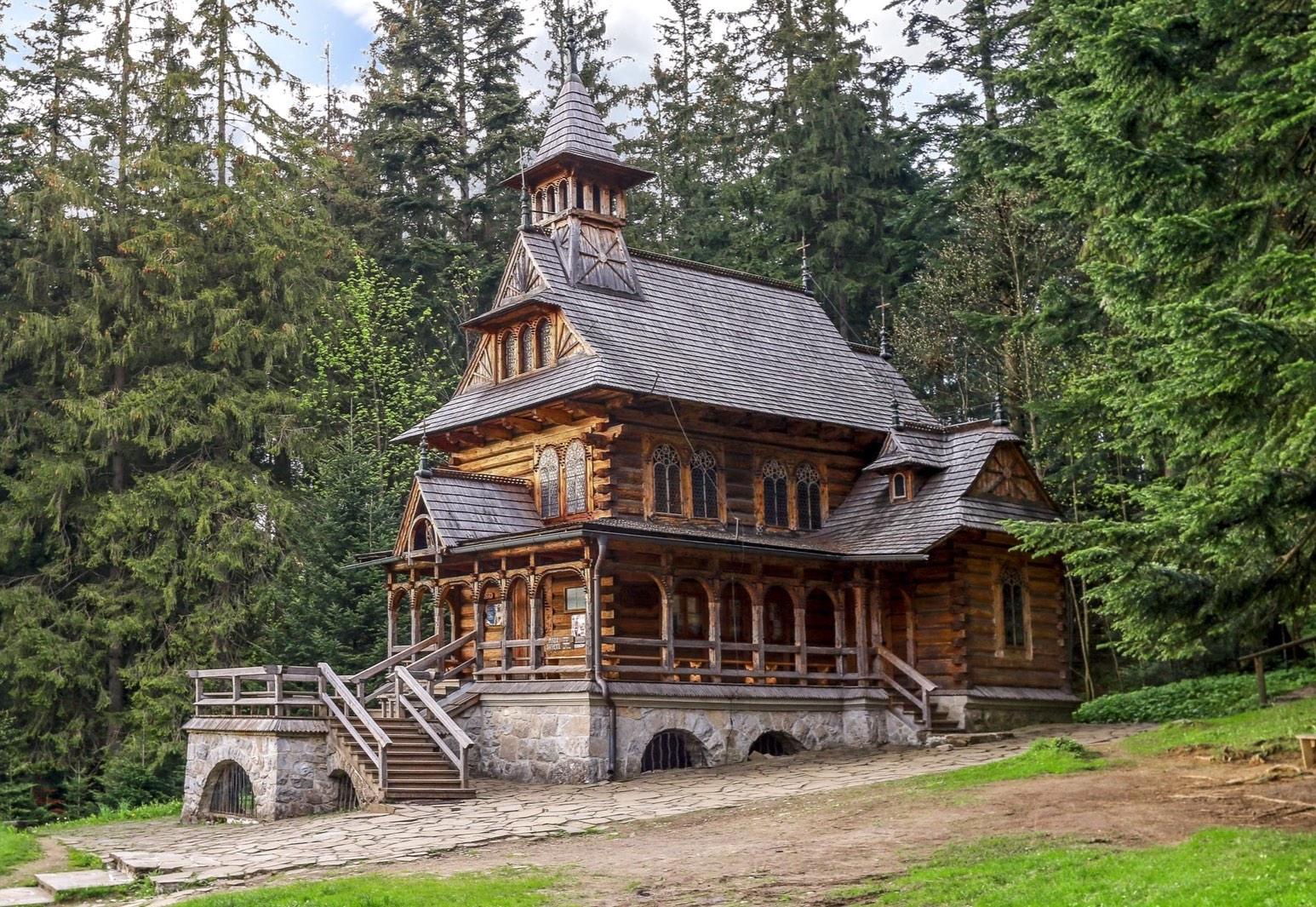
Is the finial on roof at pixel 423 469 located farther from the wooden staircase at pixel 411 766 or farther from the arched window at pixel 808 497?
the arched window at pixel 808 497

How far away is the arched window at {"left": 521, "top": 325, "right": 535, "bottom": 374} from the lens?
30.1 metres

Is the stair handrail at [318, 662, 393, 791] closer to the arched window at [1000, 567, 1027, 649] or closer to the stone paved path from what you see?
the stone paved path

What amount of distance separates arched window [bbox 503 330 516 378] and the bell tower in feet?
6.35

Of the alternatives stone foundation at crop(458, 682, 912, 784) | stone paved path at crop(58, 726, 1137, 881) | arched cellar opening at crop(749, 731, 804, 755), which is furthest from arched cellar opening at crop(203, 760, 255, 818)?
arched cellar opening at crop(749, 731, 804, 755)

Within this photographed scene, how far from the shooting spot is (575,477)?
28.5 m

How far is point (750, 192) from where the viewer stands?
49.5 metres

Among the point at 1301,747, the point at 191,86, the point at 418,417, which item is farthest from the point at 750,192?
the point at 1301,747

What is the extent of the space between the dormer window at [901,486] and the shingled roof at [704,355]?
147 cm

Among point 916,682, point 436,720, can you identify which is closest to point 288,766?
point 436,720

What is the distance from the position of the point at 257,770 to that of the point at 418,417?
1783 cm

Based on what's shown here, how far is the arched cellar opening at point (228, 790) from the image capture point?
84.3 ft

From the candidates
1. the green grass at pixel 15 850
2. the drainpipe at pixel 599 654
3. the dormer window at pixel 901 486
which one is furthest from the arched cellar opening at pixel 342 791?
the dormer window at pixel 901 486

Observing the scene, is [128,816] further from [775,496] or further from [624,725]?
[775,496]

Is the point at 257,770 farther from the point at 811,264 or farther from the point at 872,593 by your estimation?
the point at 811,264
